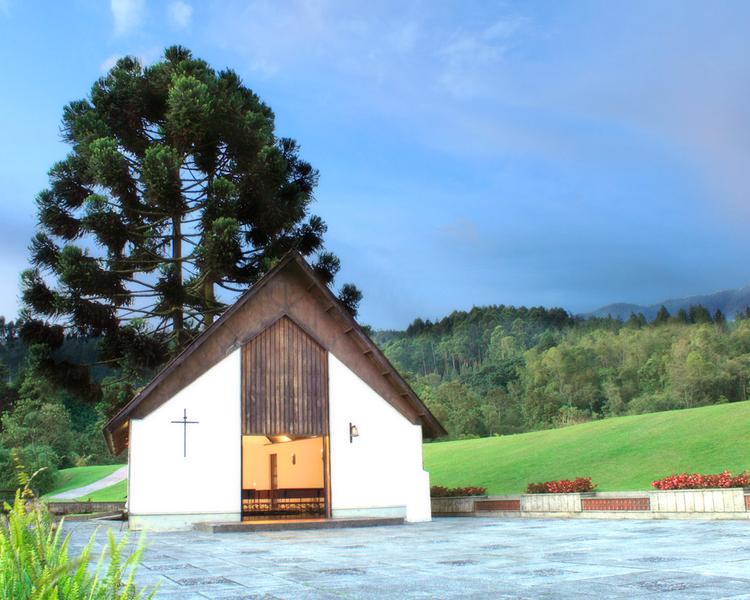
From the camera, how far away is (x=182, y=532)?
1831 cm

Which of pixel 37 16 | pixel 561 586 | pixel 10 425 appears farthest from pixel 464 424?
pixel 561 586

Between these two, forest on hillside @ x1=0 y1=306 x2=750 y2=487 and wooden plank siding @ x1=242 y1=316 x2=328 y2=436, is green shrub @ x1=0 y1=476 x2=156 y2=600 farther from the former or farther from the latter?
forest on hillside @ x1=0 y1=306 x2=750 y2=487

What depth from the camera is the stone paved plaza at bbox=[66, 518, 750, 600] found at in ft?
25.1

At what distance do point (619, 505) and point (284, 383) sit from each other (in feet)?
29.1

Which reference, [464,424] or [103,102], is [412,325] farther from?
[103,102]

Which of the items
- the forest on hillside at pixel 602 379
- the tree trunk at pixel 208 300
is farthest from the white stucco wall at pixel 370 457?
the forest on hillside at pixel 602 379

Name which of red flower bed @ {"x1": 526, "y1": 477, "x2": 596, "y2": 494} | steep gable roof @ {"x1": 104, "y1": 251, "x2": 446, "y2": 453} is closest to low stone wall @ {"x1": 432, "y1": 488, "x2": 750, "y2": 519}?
red flower bed @ {"x1": 526, "y1": 477, "x2": 596, "y2": 494}

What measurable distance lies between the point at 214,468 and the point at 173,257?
13.0m

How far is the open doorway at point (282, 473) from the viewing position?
26.3 metres

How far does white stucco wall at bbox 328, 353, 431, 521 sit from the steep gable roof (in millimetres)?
403

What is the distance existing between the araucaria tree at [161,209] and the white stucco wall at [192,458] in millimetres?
7155

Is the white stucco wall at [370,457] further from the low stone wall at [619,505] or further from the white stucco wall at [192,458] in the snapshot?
the white stucco wall at [192,458]

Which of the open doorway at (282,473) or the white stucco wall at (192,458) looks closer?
the white stucco wall at (192,458)

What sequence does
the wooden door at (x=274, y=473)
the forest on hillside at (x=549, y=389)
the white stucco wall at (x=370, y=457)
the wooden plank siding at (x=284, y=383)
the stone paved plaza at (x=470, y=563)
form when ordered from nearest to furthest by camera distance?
1. the stone paved plaza at (x=470, y=563)
2. the wooden plank siding at (x=284, y=383)
3. the white stucco wall at (x=370, y=457)
4. the wooden door at (x=274, y=473)
5. the forest on hillside at (x=549, y=389)
